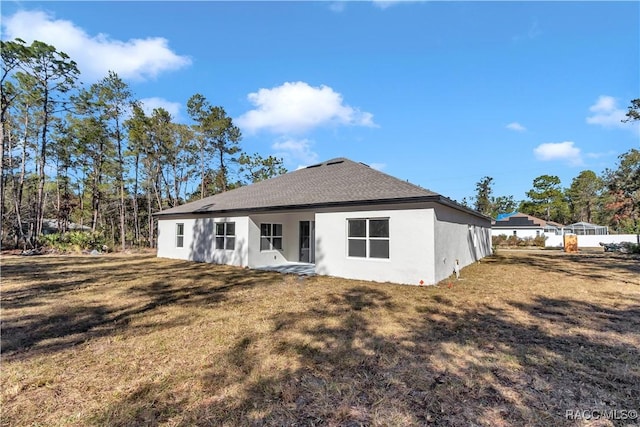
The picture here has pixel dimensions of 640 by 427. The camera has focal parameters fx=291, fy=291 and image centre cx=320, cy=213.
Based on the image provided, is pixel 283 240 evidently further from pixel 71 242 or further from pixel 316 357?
pixel 71 242

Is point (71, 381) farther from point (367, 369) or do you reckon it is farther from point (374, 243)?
point (374, 243)

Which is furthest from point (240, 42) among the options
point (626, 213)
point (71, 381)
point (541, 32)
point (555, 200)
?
point (555, 200)

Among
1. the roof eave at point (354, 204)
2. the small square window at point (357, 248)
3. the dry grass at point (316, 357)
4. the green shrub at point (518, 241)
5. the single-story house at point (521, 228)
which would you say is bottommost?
the dry grass at point (316, 357)

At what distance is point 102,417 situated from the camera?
2637 mm

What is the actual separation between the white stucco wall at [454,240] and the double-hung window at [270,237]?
→ 23.7 feet

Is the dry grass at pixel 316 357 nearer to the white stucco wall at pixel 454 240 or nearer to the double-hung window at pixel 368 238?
the white stucco wall at pixel 454 240

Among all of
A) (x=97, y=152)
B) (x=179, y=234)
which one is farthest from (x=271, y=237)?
(x=97, y=152)

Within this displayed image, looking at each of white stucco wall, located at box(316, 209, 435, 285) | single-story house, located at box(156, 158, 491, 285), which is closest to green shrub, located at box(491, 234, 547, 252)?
single-story house, located at box(156, 158, 491, 285)

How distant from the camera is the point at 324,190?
460 inches

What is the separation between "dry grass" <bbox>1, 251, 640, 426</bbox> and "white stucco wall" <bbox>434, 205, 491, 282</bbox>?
6.06 feet

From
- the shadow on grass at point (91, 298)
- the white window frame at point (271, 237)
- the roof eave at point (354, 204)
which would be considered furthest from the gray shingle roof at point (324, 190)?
the shadow on grass at point (91, 298)

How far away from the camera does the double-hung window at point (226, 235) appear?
13.2 metres

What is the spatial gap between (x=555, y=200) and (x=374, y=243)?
188 feet

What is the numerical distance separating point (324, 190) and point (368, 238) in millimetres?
3097
